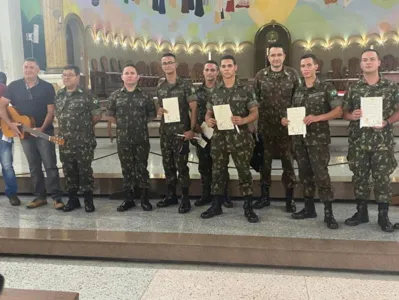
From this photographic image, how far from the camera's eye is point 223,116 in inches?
138

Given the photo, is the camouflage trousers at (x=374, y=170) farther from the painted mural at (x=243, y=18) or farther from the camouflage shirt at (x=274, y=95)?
the painted mural at (x=243, y=18)

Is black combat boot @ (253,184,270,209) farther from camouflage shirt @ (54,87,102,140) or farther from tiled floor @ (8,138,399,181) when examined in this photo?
camouflage shirt @ (54,87,102,140)

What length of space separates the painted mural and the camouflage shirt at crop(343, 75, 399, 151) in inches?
422

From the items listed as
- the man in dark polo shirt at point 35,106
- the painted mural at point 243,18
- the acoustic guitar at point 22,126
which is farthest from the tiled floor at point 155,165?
the painted mural at point 243,18

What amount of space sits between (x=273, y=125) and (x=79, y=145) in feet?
6.20

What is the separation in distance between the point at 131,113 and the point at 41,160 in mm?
1161

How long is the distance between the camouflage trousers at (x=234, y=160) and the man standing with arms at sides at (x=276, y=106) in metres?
0.31

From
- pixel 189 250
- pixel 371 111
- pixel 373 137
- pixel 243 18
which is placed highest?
pixel 243 18

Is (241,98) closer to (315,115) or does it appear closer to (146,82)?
(315,115)

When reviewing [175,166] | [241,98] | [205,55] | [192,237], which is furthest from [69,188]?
[205,55]

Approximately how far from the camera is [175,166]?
4051mm

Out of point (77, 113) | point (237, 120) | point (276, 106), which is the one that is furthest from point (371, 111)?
point (77, 113)

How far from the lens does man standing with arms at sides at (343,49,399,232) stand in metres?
3.15

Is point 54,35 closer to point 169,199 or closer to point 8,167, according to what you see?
point 8,167
